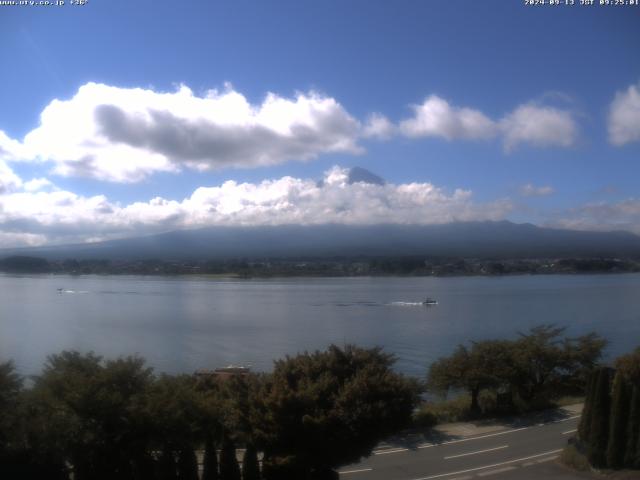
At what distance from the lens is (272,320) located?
31.0 meters

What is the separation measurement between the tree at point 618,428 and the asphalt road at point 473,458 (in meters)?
0.54

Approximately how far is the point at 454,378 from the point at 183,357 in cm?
1130

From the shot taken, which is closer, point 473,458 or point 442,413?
point 473,458

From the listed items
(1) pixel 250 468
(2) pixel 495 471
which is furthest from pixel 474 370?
(1) pixel 250 468

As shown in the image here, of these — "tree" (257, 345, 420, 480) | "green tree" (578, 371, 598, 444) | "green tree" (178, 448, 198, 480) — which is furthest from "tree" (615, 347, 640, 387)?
"green tree" (178, 448, 198, 480)

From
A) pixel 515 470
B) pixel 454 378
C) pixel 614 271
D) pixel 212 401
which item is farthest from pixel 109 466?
pixel 614 271

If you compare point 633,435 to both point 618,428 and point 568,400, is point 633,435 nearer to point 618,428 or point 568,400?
point 618,428

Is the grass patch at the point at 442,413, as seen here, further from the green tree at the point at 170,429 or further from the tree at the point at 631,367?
the green tree at the point at 170,429

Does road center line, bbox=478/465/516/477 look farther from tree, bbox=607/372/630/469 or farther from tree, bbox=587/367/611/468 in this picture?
tree, bbox=607/372/630/469

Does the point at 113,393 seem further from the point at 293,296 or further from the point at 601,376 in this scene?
the point at 293,296

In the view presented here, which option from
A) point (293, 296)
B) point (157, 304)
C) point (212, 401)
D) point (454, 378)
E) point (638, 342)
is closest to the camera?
point (212, 401)

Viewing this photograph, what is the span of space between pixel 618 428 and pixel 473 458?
196cm

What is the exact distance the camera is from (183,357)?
2116cm

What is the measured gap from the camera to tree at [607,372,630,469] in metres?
7.19
